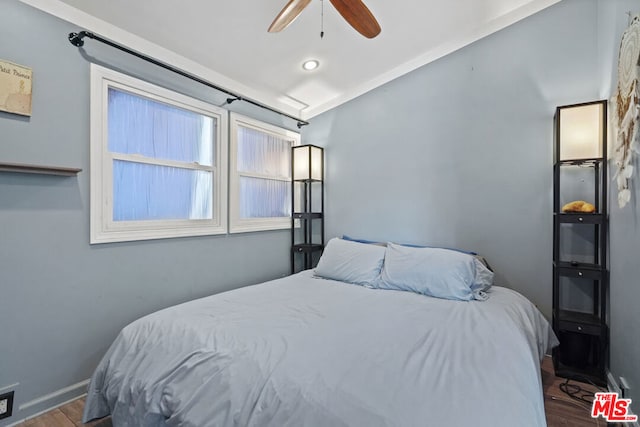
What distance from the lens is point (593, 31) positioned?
6.81 ft

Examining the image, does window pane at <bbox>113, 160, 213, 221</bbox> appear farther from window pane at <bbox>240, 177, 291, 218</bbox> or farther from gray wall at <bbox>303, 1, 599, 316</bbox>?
gray wall at <bbox>303, 1, 599, 316</bbox>

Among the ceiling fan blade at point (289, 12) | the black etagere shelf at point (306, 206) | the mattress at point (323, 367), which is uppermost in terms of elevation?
the ceiling fan blade at point (289, 12)

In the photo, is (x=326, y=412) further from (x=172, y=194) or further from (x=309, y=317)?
(x=172, y=194)

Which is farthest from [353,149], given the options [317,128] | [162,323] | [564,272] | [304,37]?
[162,323]

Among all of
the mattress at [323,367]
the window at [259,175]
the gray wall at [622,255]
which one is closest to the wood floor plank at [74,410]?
the mattress at [323,367]

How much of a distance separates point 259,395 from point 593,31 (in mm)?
3175

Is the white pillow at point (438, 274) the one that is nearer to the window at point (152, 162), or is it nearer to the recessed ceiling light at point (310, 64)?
the window at point (152, 162)

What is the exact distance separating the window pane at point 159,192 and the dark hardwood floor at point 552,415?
120 centimetres

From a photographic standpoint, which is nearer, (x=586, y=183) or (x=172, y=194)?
(x=586, y=183)

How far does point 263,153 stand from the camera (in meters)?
3.17

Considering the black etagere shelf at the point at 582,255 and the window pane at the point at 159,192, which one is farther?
the window pane at the point at 159,192

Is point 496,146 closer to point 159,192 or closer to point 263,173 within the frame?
point 263,173

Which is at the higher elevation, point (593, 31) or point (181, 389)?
point (593, 31)

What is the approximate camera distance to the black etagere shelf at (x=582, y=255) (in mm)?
1859
